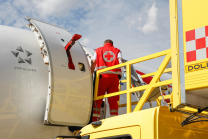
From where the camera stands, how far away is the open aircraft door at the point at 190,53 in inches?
102

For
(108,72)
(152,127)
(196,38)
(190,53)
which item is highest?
(108,72)

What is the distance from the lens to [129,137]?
9.22 ft

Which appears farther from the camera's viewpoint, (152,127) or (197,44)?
(197,44)

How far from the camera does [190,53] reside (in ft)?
8.93

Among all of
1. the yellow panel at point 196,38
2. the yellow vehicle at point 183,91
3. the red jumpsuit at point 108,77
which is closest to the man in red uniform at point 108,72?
the red jumpsuit at point 108,77

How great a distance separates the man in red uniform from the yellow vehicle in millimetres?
2735

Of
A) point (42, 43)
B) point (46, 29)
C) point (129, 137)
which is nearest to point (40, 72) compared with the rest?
point (42, 43)

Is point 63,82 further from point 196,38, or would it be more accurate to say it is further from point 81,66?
point 196,38

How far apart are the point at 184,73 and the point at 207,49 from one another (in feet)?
1.13

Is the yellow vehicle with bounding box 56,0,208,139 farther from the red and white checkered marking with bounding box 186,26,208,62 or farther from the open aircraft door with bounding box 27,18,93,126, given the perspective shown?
the open aircraft door with bounding box 27,18,93,126

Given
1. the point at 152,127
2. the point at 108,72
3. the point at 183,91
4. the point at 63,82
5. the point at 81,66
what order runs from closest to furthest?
the point at 152,127, the point at 183,91, the point at 63,82, the point at 81,66, the point at 108,72

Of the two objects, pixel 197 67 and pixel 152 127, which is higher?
pixel 197 67

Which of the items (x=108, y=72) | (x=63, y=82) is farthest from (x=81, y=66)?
(x=63, y=82)

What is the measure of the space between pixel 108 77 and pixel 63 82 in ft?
4.48
